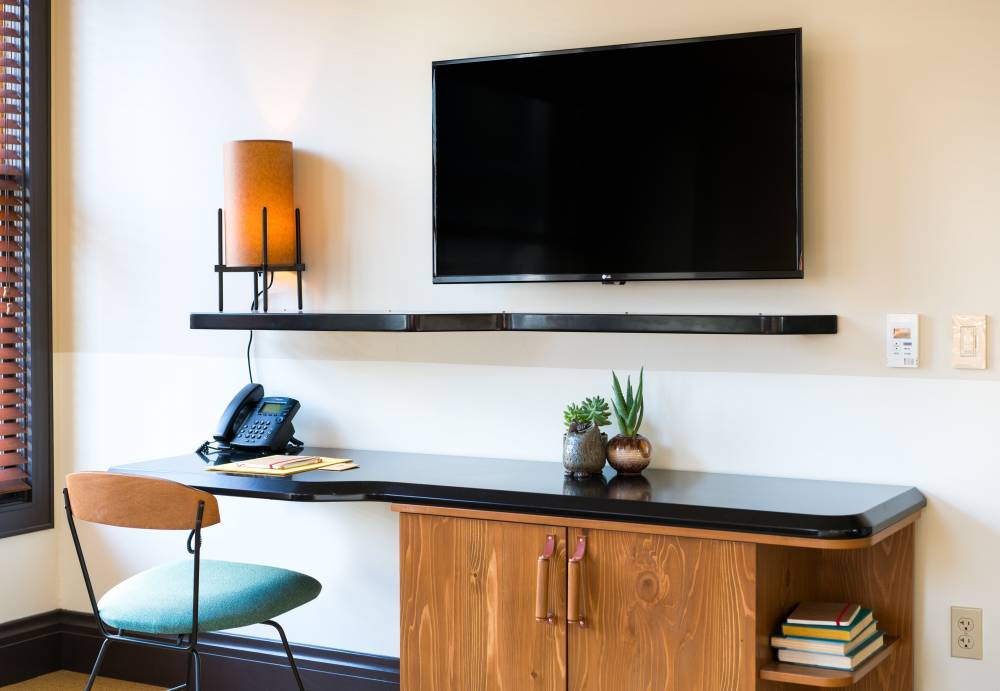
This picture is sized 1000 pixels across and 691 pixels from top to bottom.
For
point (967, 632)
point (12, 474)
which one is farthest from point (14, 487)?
point (967, 632)

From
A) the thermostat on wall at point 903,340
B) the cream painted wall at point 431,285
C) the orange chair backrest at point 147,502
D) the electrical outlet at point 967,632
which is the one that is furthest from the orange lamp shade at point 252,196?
the electrical outlet at point 967,632

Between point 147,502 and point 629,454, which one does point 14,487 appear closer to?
point 147,502

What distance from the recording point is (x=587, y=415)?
8.87 feet

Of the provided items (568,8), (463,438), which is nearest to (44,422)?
(463,438)

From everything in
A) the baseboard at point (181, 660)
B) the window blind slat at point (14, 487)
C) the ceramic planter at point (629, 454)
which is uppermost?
the ceramic planter at point (629, 454)

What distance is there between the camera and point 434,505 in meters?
2.57

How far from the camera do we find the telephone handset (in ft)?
10.3

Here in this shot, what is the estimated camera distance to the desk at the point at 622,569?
7.41 feet

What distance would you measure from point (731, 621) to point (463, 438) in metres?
1.05

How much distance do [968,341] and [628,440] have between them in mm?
817

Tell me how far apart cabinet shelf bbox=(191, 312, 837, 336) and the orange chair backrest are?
647mm

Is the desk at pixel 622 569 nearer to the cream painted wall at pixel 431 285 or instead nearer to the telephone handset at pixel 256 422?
the cream painted wall at pixel 431 285

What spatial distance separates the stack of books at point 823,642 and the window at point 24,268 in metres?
2.52

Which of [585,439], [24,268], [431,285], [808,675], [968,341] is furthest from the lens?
[24,268]
